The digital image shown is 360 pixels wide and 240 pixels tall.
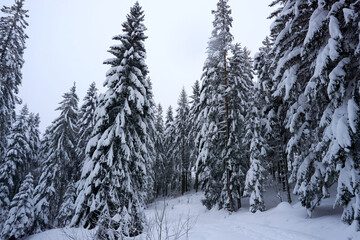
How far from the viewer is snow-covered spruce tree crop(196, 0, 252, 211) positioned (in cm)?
1739

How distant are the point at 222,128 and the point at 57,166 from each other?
16.3m

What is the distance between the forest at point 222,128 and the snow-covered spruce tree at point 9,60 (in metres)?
0.08

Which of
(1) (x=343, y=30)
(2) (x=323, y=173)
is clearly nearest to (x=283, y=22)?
(1) (x=343, y=30)

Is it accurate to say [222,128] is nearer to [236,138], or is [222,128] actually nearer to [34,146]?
[236,138]

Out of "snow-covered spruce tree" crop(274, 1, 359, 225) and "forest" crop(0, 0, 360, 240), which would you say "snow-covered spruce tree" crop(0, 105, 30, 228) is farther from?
"snow-covered spruce tree" crop(274, 1, 359, 225)

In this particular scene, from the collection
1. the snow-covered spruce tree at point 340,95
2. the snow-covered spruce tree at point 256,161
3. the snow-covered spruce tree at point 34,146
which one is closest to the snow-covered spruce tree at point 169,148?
the snow-covered spruce tree at point 34,146

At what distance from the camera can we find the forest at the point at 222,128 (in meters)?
7.36

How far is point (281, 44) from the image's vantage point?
33.7 feet

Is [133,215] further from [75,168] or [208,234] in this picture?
[75,168]

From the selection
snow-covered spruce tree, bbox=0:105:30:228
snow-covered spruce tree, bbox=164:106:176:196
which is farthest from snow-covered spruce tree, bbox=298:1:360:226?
snow-covered spruce tree, bbox=164:106:176:196

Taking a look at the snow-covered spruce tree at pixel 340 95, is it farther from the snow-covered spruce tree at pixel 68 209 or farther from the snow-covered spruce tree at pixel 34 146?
the snow-covered spruce tree at pixel 34 146

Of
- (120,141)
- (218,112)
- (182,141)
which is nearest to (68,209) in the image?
(120,141)

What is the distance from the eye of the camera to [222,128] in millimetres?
17828

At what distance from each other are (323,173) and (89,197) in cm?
1125
